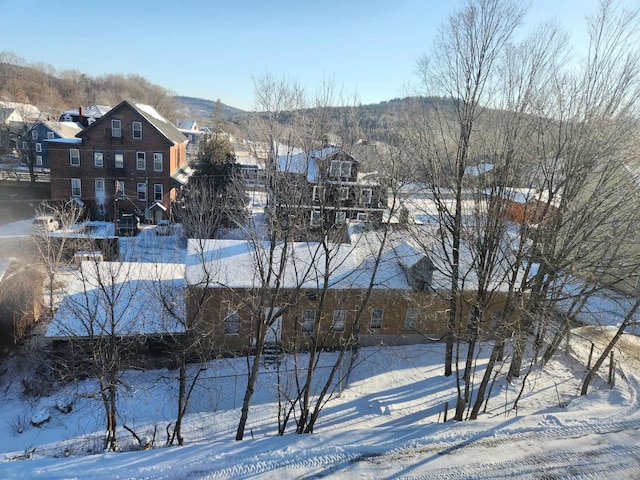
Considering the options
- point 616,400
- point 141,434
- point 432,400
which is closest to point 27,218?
point 141,434

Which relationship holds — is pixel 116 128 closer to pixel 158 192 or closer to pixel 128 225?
pixel 158 192

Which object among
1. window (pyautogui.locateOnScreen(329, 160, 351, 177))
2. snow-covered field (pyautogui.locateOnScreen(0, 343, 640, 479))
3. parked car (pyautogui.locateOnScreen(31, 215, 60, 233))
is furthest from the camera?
parked car (pyautogui.locateOnScreen(31, 215, 60, 233))

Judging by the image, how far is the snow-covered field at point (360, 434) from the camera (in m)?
5.17

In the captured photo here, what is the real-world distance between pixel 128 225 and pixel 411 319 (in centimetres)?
1847

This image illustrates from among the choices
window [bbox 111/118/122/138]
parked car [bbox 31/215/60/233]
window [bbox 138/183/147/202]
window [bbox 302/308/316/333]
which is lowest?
window [bbox 302/308/316/333]

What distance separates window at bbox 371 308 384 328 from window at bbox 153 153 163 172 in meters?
18.7

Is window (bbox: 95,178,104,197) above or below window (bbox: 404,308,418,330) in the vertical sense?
above

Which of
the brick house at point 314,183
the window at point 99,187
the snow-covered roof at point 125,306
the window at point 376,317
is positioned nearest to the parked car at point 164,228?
the window at point 99,187

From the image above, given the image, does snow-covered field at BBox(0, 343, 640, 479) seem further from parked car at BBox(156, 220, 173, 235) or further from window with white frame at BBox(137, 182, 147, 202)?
window with white frame at BBox(137, 182, 147, 202)

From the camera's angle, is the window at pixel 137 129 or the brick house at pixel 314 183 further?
the window at pixel 137 129

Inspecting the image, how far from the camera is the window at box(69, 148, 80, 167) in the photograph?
25.4m

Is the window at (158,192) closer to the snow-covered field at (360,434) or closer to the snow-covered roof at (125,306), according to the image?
the snow-covered roof at (125,306)

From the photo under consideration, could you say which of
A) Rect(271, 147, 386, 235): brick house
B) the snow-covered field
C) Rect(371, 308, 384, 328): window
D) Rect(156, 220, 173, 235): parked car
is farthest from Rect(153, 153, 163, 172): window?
Rect(271, 147, 386, 235): brick house

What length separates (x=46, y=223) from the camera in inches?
885
